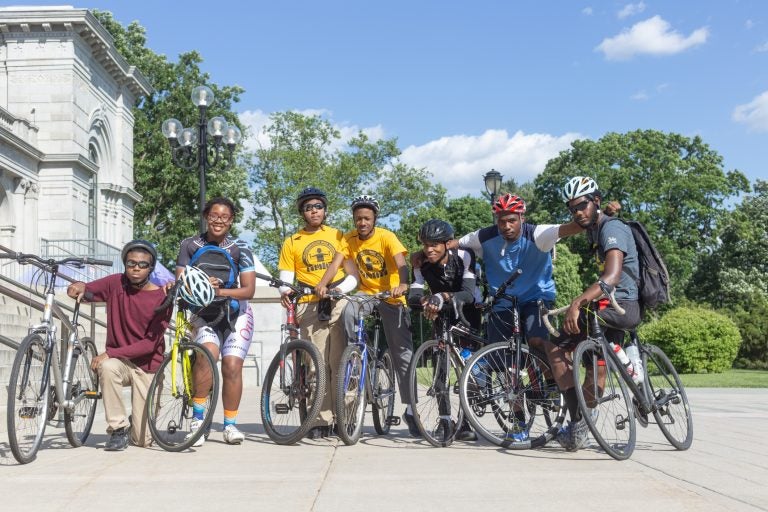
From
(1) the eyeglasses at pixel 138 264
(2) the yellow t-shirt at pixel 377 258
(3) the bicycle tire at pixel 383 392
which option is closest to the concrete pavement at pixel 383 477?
(3) the bicycle tire at pixel 383 392

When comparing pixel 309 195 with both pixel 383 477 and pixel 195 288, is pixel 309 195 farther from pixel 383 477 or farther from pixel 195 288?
pixel 383 477

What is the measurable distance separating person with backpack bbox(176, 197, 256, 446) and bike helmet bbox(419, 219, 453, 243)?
1.38 metres

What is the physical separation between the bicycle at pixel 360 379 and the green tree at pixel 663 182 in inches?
1707

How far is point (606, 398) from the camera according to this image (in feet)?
19.9

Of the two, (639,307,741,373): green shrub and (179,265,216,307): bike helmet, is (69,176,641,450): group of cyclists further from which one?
(639,307,741,373): green shrub

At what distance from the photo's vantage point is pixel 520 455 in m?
6.18

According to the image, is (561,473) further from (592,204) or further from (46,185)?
(46,185)

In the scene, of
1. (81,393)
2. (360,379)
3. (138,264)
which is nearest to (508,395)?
(360,379)

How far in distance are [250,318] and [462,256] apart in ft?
5.89

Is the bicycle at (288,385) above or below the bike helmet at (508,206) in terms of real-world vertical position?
below

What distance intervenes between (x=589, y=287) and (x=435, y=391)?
1.40 meters

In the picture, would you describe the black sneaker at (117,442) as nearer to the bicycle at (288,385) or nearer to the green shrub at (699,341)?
the bicycle at (288,385)

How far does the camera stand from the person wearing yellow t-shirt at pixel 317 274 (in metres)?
7.36

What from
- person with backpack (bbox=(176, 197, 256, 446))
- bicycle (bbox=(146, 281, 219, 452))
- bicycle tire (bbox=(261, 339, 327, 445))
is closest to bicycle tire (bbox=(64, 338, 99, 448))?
bicycle (bbox=(146, 281, 219, 452))
